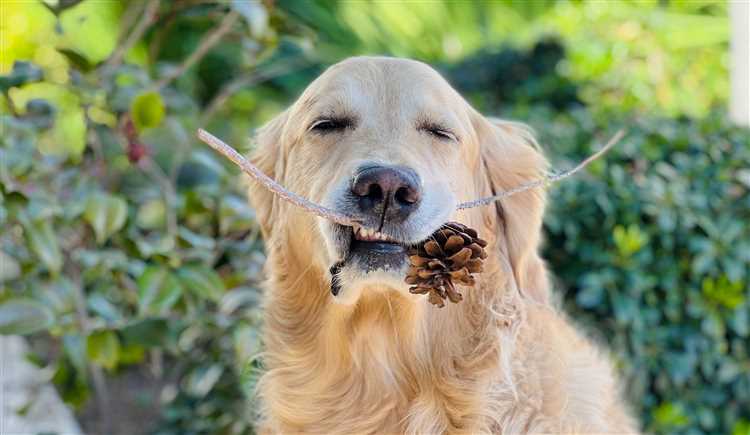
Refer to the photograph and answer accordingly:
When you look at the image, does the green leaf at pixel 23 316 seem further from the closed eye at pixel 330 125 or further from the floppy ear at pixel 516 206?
the floppy ear at pixel 516 206

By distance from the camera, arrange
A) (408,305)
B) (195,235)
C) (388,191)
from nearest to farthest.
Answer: (388,191) < (408,305) < (195,235)

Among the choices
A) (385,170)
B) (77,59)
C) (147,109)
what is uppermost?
(385,170)

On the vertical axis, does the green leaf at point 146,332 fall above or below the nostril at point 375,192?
below

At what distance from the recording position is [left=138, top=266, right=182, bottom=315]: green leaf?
327cm

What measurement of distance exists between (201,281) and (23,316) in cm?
62

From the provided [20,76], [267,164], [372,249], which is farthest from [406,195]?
[20,76]

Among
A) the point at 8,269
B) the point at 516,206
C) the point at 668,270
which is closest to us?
the point at 516,206

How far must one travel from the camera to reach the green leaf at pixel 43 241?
126 inches

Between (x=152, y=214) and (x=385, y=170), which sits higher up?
(x=385, y=170)

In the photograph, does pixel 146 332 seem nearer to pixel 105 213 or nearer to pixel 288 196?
pixel 105 213

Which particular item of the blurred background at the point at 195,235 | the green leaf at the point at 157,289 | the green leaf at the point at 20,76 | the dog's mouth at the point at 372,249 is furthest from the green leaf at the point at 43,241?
the dog's mouth at the point at 372,249

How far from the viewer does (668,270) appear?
4742mm

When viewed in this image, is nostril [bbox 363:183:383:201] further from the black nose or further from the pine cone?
the pine cone

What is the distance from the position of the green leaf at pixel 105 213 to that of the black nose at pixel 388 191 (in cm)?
148
